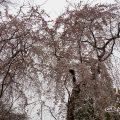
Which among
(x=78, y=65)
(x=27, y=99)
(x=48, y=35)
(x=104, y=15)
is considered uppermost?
(x=104, y=15)

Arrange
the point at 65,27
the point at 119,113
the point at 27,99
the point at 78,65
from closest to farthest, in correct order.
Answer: the point at 78,65 < the point at 27,99 < the point at 65,27 < the point at 119,113

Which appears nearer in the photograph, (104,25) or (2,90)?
(2,90)

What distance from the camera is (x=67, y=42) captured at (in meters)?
7.05

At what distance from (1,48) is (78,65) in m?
1.55

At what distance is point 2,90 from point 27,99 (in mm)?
638

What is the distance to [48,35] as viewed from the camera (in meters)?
7.11

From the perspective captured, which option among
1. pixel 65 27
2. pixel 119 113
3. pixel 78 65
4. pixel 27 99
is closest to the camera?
pixel 78 65

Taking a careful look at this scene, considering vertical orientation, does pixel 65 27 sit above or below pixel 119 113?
above

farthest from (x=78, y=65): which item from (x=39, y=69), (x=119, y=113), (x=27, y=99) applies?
(x=119, y=113)

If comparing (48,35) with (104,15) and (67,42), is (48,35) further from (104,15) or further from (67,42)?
(104,15)

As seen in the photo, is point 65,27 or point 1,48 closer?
point 1,48

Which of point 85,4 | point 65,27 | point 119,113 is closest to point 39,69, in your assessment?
point 65,27

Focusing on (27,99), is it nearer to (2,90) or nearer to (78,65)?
(2,90)

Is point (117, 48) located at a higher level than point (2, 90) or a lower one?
higher
